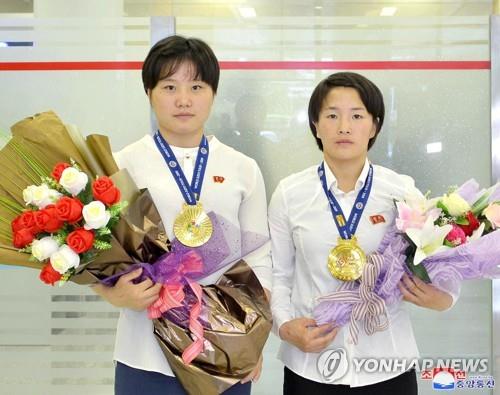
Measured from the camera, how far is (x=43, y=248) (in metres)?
1.47

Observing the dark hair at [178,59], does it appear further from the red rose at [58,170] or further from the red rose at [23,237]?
the red rose at [23,237]

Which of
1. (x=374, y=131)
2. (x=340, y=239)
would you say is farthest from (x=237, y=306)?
(x=374, y=131)

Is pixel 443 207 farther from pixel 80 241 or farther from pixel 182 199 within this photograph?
pixel 80 241

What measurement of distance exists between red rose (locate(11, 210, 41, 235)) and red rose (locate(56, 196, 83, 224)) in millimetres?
76

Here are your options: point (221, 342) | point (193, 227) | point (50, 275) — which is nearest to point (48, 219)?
point (50, 275)

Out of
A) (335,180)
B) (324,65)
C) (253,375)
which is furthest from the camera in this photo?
(324,65)

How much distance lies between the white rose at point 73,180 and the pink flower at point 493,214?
115cm

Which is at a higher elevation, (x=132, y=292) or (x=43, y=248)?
(x=43, y=248)

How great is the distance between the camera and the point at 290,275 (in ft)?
6.65

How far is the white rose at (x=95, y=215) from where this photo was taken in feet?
4.77

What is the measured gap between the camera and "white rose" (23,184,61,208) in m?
1.49

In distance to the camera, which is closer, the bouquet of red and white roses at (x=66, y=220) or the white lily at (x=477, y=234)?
the bouquet of red and white roses at (x=66, y=220)

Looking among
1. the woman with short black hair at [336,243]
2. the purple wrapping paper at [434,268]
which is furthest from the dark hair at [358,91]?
the purple wrapping paper at [434,268]

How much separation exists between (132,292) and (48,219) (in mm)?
327
